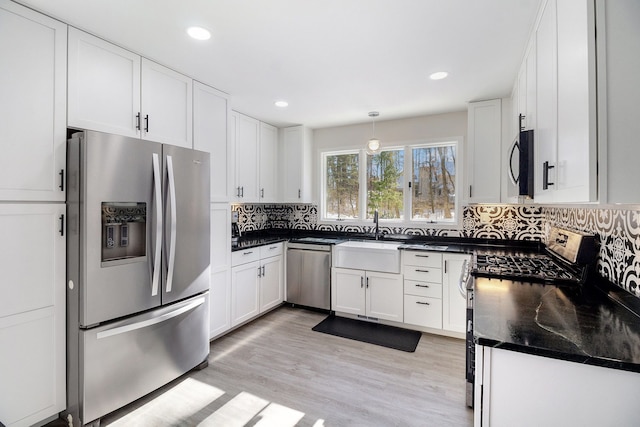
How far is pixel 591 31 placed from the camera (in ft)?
3.25

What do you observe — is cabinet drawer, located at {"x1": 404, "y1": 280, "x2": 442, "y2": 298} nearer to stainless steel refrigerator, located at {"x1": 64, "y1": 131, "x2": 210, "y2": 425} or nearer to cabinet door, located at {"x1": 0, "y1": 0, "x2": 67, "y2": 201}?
stainless steel refrigerator, located at {"x1": 64, "y1": 131, "x2": 210, "y2": 425}

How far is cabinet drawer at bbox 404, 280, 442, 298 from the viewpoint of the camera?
10.6 feet

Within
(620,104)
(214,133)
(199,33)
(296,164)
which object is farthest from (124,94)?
(620,104)

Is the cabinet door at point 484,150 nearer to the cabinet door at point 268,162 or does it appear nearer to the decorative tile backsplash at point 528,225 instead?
the decorative tile backsplash at point 528,225

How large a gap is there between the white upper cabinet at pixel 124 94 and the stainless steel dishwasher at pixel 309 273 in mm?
1965

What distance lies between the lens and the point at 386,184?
4117 millimetres

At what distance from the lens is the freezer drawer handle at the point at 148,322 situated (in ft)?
6.15


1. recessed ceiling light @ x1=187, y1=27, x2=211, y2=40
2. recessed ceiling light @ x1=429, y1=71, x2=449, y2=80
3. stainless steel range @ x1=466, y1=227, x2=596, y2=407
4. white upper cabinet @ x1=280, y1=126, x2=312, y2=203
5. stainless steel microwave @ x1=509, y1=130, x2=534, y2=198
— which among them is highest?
recessed ceiling light @ x1=429, y1=71, x2=449, y2=80

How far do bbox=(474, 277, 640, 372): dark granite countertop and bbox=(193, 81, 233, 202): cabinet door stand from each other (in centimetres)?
241

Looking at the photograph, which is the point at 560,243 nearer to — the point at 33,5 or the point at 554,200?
the point at 554,200

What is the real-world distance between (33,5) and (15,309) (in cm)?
172

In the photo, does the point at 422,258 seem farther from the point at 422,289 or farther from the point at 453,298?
the point at 453,298

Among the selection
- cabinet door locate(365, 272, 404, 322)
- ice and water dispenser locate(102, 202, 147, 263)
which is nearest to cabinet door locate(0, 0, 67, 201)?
ice and water dispenser locate(102, 202, 147, 263)

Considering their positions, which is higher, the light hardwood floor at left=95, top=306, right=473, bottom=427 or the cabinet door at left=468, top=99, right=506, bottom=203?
the cabinet door at left=468, top=99, right=506, bottom=203
